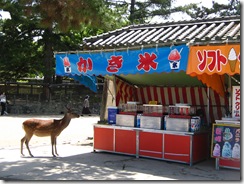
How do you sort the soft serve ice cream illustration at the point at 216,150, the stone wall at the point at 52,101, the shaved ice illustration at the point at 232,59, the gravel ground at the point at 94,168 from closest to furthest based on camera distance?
the shaved ice illustration at the point at 232,59 < the gravel ground at the point at 94,168 < the soft serve ice cream illustration at the point at 216,150 < the stone wall at the point at 52,101

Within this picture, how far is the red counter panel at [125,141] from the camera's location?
9.52 meters

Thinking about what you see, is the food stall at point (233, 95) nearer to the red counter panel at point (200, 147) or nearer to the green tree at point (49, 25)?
the red counter panel at point (200, 147)

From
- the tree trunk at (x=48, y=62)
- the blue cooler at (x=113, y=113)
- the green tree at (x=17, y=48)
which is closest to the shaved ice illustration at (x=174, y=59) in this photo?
the blue cooler at (x=113, y=113)

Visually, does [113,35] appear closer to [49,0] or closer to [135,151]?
[49,0]

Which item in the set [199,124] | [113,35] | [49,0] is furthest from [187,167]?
[49,0]

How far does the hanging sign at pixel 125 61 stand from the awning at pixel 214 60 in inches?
8.8

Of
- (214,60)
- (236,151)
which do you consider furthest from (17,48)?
(236,151)

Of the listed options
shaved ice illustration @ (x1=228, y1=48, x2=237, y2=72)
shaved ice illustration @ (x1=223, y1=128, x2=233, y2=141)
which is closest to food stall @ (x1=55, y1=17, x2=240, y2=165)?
shaved ice illustration @ (x1=228, y1=48, x2=237, y2=72)

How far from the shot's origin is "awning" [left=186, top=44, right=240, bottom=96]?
275 inches

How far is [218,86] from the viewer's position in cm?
871

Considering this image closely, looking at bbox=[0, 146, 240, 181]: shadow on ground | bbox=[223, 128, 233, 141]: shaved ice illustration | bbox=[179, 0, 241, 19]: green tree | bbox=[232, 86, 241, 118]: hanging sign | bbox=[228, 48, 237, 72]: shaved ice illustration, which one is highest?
bbox=[179, 0, 241, 19]: green tree

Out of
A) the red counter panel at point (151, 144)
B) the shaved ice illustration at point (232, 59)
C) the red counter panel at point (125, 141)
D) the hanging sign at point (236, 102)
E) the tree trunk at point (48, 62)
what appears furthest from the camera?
the tree trunk at point (48, 62)

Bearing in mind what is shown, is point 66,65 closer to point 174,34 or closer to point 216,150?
point 174,34

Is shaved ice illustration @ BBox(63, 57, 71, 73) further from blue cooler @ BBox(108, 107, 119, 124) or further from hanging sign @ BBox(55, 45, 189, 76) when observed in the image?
blue cooler @ BBox(108, 107, 119, 124)
